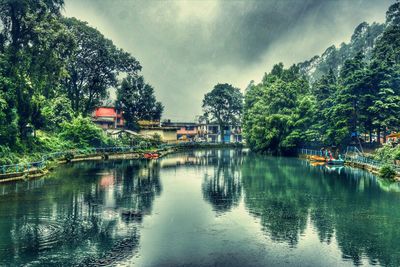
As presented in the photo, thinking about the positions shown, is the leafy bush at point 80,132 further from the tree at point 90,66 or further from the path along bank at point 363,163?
the path along bank at point 363,163

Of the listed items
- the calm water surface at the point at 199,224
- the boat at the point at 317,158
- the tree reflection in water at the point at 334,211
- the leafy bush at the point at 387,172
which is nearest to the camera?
the calm water surface at the point at 199,224

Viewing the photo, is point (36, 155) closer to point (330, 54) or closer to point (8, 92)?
point (8, 92)

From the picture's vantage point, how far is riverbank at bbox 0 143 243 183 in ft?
127

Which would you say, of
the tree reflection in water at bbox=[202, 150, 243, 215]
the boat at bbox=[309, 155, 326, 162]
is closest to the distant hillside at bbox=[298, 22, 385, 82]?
the boat at bbox=[309, 155, 326, 162]

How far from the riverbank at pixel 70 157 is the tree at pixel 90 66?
1288cm

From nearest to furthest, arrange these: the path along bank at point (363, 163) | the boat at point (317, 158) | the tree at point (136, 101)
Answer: the path along bank at point (363, 163)
the boat at point (317, 158)
the tree at point (136, 101)

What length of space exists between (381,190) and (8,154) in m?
38.7

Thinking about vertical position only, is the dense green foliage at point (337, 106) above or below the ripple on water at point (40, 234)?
above

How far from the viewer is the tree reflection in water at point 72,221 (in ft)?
55.2

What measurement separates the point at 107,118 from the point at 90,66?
30561 mm

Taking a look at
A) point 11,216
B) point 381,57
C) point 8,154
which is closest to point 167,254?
point 11,216

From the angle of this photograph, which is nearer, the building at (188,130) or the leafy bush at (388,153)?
the leafy bush at (388,153)

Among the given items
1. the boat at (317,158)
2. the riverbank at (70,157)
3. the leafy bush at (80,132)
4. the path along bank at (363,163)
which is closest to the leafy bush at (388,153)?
the path along bank at (363,163)

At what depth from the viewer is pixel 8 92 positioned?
42.1m
